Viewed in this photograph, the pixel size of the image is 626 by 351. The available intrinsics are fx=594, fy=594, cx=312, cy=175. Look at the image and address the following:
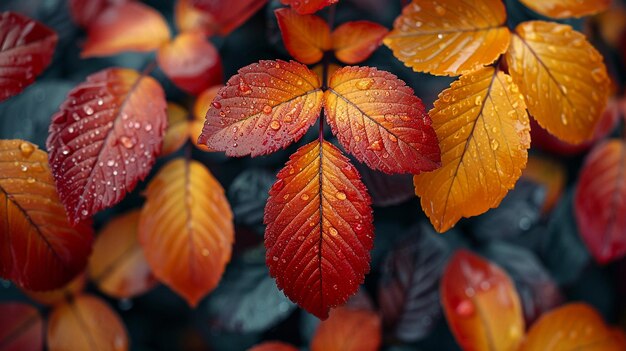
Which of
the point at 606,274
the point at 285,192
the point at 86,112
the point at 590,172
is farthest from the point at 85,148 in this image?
the point at 606,274

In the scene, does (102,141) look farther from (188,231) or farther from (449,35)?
(449,35)

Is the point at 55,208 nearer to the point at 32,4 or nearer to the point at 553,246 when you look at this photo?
the point at 32,4

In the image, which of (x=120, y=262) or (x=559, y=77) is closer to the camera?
(x=559, y=77)

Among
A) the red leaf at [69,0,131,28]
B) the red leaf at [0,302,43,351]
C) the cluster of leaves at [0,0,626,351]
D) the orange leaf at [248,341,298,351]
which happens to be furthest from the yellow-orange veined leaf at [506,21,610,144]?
the red leaf at [0,302,43,351]

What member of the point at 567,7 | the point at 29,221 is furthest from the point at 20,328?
the point at 567,7

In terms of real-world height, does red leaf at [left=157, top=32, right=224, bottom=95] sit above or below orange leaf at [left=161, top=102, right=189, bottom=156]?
above

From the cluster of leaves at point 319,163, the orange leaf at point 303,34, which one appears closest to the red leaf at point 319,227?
the cluster of leaves at point 319,163

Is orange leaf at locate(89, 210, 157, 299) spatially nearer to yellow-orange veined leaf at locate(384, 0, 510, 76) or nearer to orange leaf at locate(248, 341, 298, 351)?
orange leaf at locate(248, 341, 298, 351)
